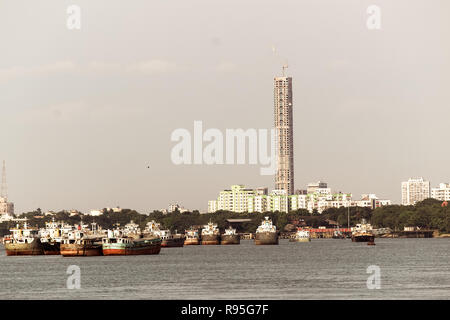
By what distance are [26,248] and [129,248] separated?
931 inches

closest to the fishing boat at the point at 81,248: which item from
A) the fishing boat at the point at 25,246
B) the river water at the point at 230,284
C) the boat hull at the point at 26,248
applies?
the boat hull at the point at 26,248

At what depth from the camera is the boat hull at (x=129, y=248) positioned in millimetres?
136250

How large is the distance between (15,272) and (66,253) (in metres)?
42.1

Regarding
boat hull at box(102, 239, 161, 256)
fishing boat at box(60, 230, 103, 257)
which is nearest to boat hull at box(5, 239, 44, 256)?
fishing boat at box(60, 230, 103, 257)

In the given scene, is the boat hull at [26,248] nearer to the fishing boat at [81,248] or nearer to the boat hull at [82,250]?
the fishing boat at [81,248]

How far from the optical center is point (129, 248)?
13788cm

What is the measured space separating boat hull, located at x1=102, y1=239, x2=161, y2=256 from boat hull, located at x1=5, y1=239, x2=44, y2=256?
1812 centimetres

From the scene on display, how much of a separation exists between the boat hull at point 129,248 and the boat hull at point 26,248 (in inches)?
713

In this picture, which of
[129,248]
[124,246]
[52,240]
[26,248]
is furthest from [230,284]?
[52,240]

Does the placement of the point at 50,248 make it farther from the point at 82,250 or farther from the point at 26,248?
the point at 82,250
